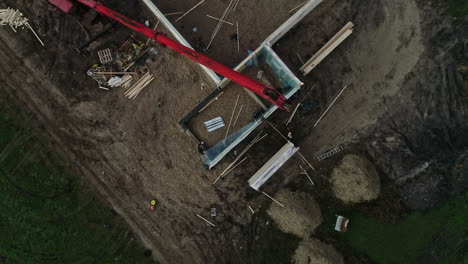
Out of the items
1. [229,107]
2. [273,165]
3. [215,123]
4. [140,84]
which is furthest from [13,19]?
[273,165]

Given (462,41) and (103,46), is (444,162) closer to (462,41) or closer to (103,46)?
(462,41)

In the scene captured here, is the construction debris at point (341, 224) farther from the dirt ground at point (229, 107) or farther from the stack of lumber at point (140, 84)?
the stack of lumber at point (140, 84)

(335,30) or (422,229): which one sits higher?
(335,30)

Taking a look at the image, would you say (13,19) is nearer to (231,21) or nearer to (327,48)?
(231,21)

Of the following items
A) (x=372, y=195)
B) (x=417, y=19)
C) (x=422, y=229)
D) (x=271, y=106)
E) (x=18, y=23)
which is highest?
(x=18, y=23)

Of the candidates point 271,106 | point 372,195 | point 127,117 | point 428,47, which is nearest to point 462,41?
point 428,47

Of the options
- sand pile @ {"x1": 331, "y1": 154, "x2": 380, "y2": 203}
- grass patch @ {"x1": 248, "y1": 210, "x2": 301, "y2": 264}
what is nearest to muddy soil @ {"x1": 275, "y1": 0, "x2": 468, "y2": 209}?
sand pile @ {"x1": 331, "y1": 154, "x2": 380, "y2": 203}

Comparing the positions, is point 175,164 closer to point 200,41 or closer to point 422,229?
point 200,41

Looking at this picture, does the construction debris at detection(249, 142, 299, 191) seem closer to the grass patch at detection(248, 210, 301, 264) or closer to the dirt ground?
the dirt ground
